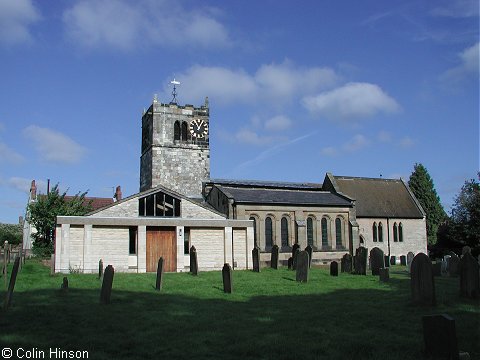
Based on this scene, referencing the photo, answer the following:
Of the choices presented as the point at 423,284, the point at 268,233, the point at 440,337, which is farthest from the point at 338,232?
the point at 440,337

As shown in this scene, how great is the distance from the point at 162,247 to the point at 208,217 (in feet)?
12.6

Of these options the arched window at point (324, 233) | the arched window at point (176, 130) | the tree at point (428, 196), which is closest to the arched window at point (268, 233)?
the arched window at point (324, 233)

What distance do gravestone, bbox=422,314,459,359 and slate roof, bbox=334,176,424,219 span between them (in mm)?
38193

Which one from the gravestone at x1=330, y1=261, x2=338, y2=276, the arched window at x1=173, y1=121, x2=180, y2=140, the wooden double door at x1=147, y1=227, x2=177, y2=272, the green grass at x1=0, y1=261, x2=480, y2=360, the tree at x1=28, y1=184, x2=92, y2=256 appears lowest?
the green grass at x1=0, y1=261, x2=480, y2=360

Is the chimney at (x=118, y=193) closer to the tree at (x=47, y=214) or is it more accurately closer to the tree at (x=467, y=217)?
the tree at (x=47, y=214)

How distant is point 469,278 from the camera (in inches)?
546

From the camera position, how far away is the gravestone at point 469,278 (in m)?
13.7

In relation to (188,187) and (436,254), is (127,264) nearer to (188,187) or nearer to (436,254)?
(188,187)

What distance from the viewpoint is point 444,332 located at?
7.38 m

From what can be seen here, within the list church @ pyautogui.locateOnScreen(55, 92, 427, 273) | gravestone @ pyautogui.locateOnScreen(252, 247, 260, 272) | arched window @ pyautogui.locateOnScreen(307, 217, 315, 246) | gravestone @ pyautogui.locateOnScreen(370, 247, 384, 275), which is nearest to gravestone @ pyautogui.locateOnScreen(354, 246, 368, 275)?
gravestone @ pyautogui.locateOnScreen(370, 247, 384, 275)

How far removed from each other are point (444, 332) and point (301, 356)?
225 cm

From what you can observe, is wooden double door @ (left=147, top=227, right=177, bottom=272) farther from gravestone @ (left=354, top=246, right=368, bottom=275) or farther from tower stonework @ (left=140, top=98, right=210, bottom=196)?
tower stonework @ (left=140, top=98, right=210, bottom=196)

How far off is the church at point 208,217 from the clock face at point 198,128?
11cm

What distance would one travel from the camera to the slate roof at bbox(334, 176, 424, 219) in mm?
46594
